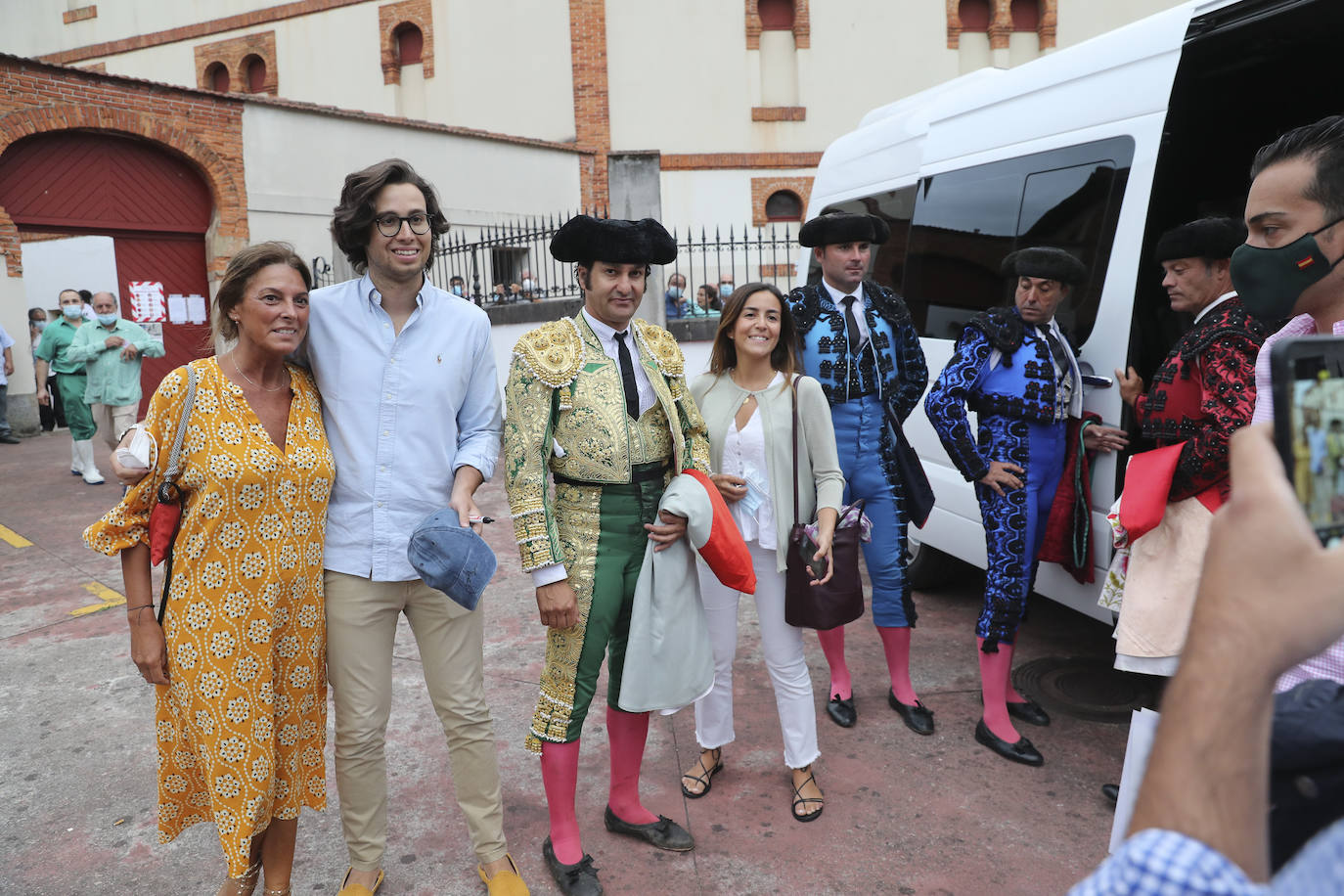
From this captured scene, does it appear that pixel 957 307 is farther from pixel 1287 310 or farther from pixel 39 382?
pixel 39 382

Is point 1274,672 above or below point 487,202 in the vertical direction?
below

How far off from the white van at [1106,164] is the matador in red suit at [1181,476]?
0.53 meters

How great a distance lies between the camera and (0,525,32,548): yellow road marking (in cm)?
710

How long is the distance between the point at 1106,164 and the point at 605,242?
6.69 feet

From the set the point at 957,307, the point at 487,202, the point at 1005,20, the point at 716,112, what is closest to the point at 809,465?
the point at 957,307

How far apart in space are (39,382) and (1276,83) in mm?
15068

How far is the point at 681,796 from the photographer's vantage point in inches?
130

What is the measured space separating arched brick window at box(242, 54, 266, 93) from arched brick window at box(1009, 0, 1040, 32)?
1879cm

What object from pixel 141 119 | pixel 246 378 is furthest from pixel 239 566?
pixel 141 119

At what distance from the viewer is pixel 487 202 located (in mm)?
17156

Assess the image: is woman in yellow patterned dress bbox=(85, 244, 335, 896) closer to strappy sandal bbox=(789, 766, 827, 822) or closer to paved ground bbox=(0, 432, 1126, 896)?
paved ground bbox=(0, 432, 1126, 896)

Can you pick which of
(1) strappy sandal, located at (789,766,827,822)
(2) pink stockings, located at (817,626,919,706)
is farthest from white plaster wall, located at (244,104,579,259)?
(1) strappy sandal, located at (789,766,827,822)

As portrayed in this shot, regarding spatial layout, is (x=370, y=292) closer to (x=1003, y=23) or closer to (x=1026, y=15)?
(x=1003, y=23)

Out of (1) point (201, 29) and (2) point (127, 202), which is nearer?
(2) point (127, 202)
